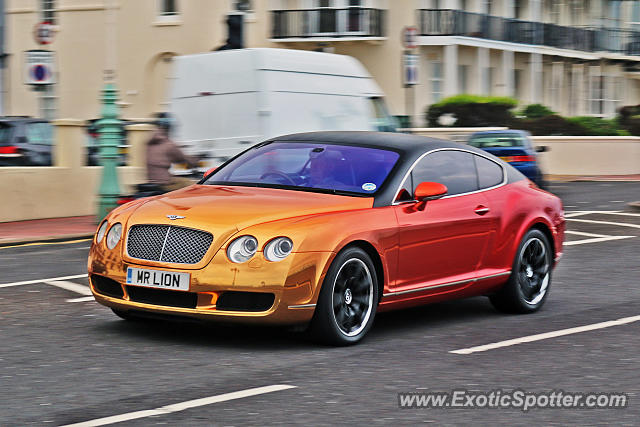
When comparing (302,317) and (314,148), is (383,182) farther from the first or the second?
(302,317)

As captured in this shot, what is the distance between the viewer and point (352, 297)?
322 inches

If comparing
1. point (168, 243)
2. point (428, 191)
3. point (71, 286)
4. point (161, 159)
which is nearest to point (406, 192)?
point (428, 191)

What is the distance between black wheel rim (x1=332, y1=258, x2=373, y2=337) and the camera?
26.4 ft

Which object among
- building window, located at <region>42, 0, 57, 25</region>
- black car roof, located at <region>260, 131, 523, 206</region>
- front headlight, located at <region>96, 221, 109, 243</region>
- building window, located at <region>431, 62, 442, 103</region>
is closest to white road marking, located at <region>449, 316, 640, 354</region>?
black car roof, located at <region>260, 131, 523, 206</region>

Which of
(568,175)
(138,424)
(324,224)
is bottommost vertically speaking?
(568,175)

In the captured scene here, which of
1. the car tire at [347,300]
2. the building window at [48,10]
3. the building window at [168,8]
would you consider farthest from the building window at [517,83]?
the car tire at [347,300]

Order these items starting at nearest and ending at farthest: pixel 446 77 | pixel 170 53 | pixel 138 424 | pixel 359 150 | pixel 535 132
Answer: pixel 138 424
pixel 359 150
pixel 535 132
pixel 170 53
pixel 446 77

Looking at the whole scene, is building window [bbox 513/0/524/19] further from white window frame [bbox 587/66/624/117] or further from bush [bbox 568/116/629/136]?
bush [bbox 568/116/629/136]

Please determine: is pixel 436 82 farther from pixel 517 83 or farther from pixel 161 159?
pixel 161 159

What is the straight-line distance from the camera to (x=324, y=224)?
798 cm

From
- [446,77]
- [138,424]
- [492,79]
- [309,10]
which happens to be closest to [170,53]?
[309,10]

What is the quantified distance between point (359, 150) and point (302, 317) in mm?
1742

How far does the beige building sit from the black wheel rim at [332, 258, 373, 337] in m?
33.1

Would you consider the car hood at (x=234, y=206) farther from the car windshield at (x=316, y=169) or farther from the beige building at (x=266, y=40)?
the beige building at (x=266, y=40)
